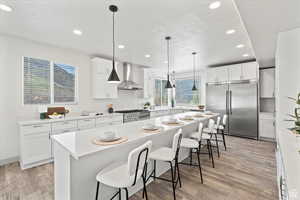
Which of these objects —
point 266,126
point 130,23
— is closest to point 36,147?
point 130,23

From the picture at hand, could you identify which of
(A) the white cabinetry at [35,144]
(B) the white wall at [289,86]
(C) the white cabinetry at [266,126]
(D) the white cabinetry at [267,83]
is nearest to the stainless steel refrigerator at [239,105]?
(C) the white cabinetry at [266,126]

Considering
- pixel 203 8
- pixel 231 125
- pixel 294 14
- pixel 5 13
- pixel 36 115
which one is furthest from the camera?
pixel 231 125

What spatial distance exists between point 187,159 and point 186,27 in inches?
109

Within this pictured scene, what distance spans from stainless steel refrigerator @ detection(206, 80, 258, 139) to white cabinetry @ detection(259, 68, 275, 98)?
361mm

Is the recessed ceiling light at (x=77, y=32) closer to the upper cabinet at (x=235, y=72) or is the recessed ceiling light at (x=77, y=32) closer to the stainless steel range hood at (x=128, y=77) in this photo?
the stainless steel range hood at (x=128, y=77)

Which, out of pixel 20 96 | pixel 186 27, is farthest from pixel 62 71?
pixel 186 27

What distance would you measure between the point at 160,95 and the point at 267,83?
4257 millimetres

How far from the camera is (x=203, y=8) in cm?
200

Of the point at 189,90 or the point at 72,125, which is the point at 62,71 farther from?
the point at 189,90

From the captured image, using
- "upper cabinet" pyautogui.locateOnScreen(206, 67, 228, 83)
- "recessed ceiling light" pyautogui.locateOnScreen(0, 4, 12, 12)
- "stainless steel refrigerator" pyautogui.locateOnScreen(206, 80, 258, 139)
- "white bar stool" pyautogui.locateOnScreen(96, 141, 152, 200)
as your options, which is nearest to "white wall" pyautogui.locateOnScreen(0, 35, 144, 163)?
"recessed ceiling light" pyautogui.locateOnScreen(0, 4, 12, 12)

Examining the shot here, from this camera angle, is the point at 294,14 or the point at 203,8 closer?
the point at 294,14

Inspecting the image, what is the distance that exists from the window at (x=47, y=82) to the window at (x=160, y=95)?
12.9 ft

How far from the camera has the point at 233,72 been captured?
488cm

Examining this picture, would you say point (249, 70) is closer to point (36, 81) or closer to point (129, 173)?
point (129, 173)
